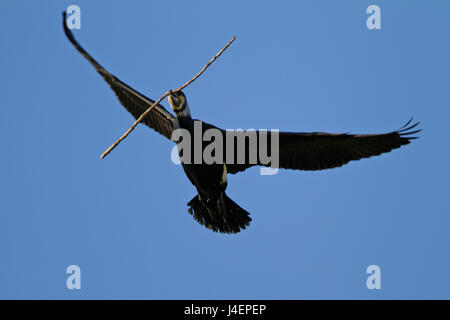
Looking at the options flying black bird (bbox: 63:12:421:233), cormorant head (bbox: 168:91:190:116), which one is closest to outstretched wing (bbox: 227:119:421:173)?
flying black bird (bbox: 63:12:421:233)

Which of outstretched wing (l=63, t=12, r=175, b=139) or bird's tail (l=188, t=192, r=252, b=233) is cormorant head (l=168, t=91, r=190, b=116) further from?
bird's tail (l=188, t=192, r=252, b=233)

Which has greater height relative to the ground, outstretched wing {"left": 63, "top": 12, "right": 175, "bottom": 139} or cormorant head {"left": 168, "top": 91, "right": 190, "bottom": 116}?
outstretched wing {"left": 63, "top": 12, "right": 175, "bottom": 139}

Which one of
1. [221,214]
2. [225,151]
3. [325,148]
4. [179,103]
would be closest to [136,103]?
[179,103]

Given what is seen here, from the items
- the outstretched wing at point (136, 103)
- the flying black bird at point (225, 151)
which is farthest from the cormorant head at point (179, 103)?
the outstretched wing at point (136, 103)

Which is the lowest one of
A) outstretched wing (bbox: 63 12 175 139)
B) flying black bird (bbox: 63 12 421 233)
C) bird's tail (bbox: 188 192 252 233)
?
bird's tail (bbox: 188 192 252 233)

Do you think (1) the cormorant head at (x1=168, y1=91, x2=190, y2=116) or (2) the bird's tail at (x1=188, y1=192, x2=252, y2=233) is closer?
(1) the cormorant head at (x1=168, y1=91, x2=190, y2=116)

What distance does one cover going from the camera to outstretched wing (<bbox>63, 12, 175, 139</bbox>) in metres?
7.96

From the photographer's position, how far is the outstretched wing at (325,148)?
23.9 feet

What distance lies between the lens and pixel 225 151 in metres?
7.72

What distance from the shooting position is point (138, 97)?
26.6 ft
